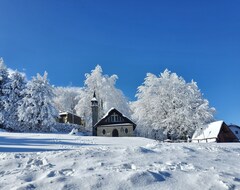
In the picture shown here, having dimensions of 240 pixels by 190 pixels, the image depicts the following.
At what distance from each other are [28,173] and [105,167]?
204 centimetres

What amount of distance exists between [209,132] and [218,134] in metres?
1.91

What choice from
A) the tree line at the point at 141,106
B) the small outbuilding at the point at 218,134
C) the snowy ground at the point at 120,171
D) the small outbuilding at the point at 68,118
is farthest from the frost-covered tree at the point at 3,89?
the snowy ground at the point at 120,171

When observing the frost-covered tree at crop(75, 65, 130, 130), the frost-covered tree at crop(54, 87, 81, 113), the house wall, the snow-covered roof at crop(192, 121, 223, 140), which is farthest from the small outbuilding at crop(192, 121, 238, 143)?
the frost-covered tree at crop(54, 87, 81, 113)

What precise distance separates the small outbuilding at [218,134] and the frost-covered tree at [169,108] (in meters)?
2.86

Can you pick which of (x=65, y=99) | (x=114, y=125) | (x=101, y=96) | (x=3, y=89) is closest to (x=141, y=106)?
(x=114, y=125)

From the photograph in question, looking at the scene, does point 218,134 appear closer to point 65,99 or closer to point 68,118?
point 68,118

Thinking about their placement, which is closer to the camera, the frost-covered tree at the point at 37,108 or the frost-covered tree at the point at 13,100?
the frost-covered tree at the point at 37,108

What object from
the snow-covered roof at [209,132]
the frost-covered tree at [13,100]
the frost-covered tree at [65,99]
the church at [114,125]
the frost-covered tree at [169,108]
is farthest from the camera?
the frost-covered tree at [65,99]

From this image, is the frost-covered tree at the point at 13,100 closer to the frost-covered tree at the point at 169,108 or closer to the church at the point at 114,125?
the church at the point at 114,125

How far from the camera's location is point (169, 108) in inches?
1764

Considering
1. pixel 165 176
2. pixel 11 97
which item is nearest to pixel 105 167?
pixel 165 176

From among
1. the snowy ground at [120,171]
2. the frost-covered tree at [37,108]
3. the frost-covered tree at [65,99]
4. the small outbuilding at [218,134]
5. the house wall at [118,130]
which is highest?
the frost-covered tree at [65,99]

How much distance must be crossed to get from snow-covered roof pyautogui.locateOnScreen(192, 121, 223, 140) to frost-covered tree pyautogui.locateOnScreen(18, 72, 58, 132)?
21.2 m

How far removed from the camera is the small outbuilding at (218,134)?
36.3 metres
